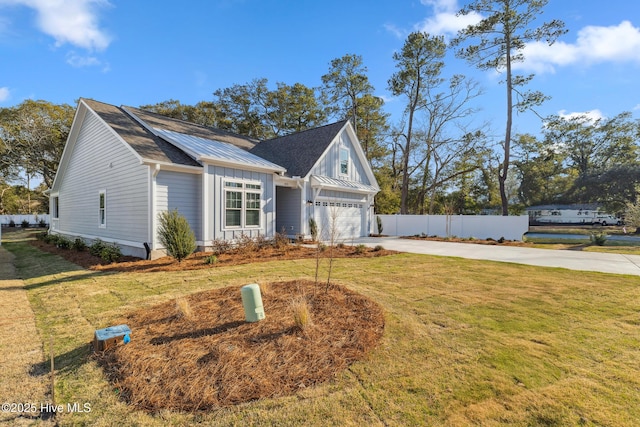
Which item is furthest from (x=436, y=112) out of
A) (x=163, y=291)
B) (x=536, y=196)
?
(x=163, y=291)

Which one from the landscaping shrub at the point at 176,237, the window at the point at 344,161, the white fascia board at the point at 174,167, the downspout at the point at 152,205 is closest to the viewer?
the landscaping shrub at the point at 176,237

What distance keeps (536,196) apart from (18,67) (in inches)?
1944

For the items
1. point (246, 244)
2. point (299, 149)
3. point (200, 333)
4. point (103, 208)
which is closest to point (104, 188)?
point (103, 208)

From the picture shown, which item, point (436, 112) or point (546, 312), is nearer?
point (546, 312)

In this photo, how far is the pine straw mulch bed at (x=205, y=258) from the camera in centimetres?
802

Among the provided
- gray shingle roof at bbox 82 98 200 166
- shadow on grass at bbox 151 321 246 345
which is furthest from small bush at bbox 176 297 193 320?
gray shingle roof at bbox 82 98 200 166

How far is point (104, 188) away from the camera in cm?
1166

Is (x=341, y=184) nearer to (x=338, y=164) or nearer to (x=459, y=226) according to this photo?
(x=338, y=164)

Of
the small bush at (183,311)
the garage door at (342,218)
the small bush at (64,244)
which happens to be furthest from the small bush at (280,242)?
the small bush at (64,244)

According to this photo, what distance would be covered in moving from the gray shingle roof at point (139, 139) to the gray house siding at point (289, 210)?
5.13 metres

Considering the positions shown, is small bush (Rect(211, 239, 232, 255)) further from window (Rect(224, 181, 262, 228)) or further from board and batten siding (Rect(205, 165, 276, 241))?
window (Rect(224, 181, 262, 228))

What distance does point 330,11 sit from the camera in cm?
1235

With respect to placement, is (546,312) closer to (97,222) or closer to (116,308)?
(116,308)

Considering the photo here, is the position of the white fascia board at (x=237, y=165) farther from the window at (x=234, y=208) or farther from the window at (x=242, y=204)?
the window at (x=234, y=208)
